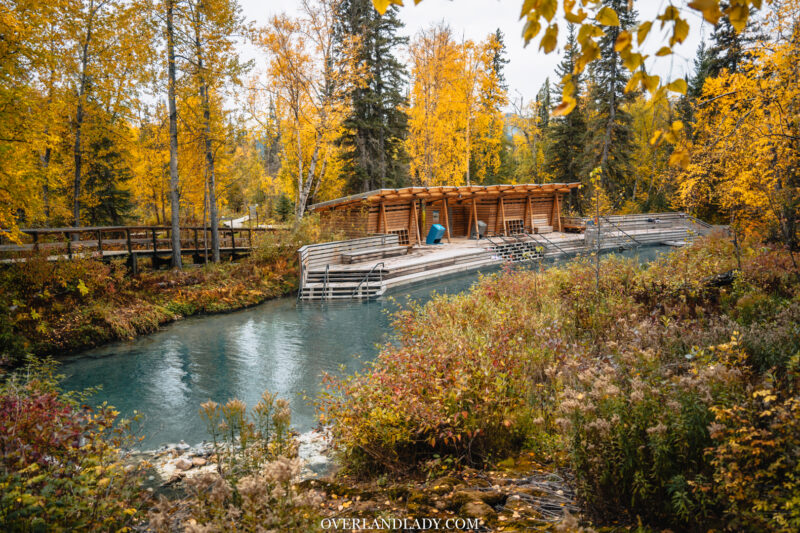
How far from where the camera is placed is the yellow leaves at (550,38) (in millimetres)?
1725

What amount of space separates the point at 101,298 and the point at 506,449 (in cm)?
1303

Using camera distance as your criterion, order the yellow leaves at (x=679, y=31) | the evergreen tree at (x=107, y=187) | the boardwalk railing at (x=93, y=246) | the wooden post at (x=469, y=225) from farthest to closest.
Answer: the wooden post at (x=469, y=225) < the evergreen tree at (x=107, y=187) < the boardwalk railing at (x=93, y=246) < the yellow leaves at (x=679, y=31)

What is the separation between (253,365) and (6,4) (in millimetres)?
9798

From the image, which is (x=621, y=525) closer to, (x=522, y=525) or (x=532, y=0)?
(x=522, y=525)

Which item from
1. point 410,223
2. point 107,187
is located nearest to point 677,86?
point 410,223

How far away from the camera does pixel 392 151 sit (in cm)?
2944

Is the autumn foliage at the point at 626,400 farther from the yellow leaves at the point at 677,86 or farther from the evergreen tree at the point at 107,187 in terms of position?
the evergreen tree at the point at 107,187

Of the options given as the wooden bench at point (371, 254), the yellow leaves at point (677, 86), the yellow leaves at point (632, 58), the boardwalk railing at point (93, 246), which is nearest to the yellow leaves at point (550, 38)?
the yellow leaves at point (632, 58)

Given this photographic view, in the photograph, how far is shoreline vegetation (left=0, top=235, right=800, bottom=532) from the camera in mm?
2256

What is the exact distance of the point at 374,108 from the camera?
27844 mm

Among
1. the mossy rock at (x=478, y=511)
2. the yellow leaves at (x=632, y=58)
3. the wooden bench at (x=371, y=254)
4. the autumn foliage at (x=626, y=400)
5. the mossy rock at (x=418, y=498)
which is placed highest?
the yellow leaves at (x=632, y=58)

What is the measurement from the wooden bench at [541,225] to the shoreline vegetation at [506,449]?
25.2 m

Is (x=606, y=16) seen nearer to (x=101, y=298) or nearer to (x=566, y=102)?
(x=566, y=102)

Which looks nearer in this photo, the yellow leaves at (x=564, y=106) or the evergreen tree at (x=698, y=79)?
the yellow leaves at (x=564, y=106)
